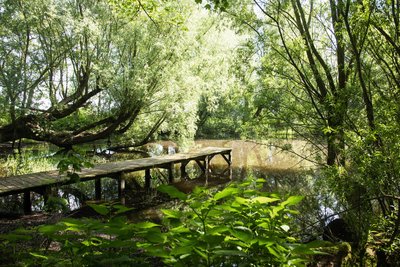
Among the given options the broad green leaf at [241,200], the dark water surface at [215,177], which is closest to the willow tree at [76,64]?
the dark water surface at [215,177]

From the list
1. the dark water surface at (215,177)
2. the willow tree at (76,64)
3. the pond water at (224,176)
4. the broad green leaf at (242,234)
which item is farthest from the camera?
the willow tree at (76,64)

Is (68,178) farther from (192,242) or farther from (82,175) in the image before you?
(192,242)

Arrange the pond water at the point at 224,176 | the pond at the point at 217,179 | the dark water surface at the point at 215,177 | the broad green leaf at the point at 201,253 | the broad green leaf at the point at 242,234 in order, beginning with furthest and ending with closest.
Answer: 1. the dark water surface at the point at 215,177
2. the pond water at the point at 224,176
3. the pond at the point at 217,179
4. the broad green leaf at the point at 242,234
5. the broad green leaf at the point at 201,253

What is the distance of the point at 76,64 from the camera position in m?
13.4

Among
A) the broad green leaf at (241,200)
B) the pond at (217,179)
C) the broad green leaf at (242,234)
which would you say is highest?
the broad green leaf at (241,200)

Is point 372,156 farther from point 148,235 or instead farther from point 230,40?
point 230,40

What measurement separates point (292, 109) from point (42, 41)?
1035cm

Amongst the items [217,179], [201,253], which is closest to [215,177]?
[217,179]

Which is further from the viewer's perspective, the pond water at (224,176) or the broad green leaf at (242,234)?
the pond water at (224,176)

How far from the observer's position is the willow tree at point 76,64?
10.7m

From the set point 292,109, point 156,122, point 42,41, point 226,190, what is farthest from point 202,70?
point 226,190

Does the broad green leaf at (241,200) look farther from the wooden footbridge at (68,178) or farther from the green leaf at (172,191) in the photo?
the wooden footbridge at (68,178)

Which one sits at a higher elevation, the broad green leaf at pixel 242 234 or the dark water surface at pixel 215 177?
the broad green leaf at pixel 242 234

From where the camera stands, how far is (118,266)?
3.98ft
